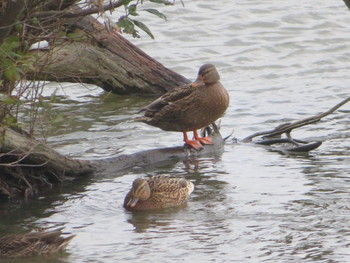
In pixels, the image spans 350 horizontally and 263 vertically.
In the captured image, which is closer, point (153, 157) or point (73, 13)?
point (73, 13)

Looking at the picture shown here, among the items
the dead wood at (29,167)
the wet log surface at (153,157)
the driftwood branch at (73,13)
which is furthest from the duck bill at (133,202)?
the driftwood branch at (73,13)

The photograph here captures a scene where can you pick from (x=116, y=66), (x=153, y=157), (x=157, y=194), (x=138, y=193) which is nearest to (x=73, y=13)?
(x=138, y=193)

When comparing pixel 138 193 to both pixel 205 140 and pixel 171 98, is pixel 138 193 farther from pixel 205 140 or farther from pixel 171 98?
pixel 171 98

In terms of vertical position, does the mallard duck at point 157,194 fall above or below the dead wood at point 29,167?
below

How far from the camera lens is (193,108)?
10352 mm

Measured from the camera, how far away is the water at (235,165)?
7.24 metres

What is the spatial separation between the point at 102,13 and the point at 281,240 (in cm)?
210

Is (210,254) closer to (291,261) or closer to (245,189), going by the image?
(291,261)

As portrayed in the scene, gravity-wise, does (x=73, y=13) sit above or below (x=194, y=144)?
above

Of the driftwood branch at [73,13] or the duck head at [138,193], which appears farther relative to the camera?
the duck head at [138,193]

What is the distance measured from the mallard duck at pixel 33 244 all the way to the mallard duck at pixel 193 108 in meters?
3.30

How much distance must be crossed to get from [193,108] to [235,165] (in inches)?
36.4

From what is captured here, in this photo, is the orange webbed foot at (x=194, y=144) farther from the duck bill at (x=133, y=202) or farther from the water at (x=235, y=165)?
the duck bill at (x=133, y=202)

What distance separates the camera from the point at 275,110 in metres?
12.4
